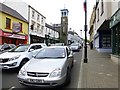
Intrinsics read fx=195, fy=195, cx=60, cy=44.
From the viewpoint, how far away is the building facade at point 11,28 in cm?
2836

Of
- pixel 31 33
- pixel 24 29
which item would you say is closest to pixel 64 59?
pixel 24 29

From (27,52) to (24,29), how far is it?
84.5 feet

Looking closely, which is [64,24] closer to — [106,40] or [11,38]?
[11,38]

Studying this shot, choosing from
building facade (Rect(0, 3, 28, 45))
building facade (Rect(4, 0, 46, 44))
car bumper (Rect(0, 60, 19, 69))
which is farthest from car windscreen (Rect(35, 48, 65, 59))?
building facade (Rect(4, 0, 46, 44))

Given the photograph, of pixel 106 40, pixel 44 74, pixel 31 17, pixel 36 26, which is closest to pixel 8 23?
pixel 31 17

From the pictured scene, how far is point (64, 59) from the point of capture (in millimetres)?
7957

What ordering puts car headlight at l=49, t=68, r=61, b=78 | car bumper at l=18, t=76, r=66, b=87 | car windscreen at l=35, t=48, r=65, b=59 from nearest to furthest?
car bumper at l=18, t=76, r=66, b=87 < car headlight at l=49, t=68, r=61, b=78 < car windscreen at l=35, t=48, r=65, b=59

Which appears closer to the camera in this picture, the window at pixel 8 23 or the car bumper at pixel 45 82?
the car bumper at pixel 45 82

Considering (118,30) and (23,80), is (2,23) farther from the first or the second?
(23,80)

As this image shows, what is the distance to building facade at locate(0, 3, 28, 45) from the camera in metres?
28.4

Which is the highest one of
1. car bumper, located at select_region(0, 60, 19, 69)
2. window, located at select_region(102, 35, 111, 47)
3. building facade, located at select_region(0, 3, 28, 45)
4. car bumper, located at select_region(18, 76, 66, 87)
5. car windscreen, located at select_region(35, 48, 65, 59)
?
building facade, located at select_region(0, 3, 28, 45)

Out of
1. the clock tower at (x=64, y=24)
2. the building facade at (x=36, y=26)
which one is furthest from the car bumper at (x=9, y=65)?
the clock tower at (x=64, y=24)

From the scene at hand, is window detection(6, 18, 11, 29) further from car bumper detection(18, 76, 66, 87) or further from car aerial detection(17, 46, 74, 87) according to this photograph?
car bumper detection(18, 76, 66, 87)

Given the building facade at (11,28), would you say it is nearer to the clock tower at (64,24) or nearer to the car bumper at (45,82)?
the car bumper at (45,82)
